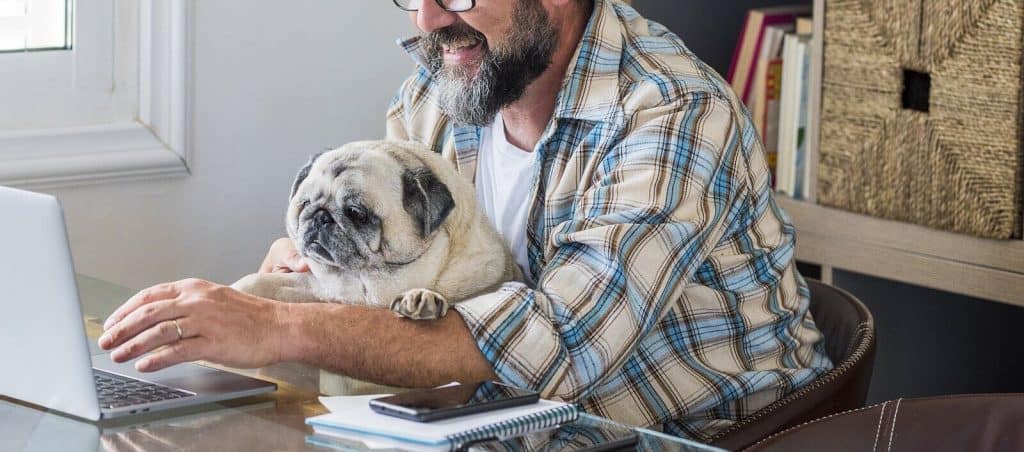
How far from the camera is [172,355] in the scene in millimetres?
1312

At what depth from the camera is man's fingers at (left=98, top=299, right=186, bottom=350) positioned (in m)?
1.33

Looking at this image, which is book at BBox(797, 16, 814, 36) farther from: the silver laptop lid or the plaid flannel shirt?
the silver laptop lid

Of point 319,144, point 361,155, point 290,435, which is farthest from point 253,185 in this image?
point 290,435

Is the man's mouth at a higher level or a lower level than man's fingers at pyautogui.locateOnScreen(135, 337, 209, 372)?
higher

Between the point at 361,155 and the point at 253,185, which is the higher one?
the point at 361,155

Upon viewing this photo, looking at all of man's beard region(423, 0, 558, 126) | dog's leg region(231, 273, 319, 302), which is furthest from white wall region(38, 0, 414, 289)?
dog's leg region(231, 273, 319, 302)

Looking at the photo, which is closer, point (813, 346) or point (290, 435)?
point (290, 435)

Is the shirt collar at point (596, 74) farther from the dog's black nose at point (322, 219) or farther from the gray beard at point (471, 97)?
the dog's black nose at point (322, 219)

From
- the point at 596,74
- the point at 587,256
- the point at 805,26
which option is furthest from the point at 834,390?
the point at 805,26

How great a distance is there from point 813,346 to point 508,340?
21.2 inches

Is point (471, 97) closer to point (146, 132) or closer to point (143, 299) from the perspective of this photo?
point (143, 299)

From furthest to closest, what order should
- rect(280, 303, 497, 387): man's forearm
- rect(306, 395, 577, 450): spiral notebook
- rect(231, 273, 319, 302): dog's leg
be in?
rect(231, 273, 319, 302): dog's leg
rect(280, 303, 497, 387): man's forearm
rect(306, 395, 577, 450): spiral notebook

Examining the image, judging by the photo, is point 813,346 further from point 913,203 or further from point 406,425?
point 406,425

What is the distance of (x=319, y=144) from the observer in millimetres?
2363
